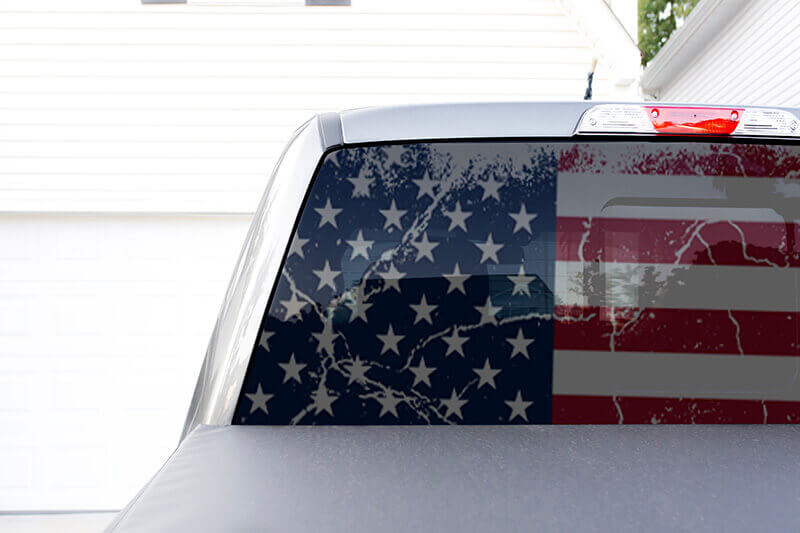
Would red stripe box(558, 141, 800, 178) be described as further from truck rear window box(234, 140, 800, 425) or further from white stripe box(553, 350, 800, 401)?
white stripe box(553, 350, 800, 401)

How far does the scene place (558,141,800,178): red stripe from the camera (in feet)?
4.21

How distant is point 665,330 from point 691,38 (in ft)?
34.5

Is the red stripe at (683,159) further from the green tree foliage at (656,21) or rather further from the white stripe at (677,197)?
the green tree foliage at (656,21)

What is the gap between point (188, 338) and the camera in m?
6.96

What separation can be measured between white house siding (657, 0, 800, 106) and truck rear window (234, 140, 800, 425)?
7.50m

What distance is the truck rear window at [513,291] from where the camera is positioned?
1245mm

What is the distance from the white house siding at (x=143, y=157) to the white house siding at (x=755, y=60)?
2601mm

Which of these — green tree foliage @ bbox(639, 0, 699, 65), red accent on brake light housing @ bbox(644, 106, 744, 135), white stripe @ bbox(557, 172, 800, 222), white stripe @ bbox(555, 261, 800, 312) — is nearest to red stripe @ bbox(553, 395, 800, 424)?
white stripe @ bbox(555, 261, 800, 312)

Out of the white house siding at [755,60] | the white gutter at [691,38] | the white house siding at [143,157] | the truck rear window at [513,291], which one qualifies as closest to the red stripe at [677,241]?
the truck rear window at [513,291]

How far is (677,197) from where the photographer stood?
4.28 ft

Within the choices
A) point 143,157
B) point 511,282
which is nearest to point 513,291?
point 511,282

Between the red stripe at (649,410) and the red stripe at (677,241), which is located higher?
the red stripe at (677,241)

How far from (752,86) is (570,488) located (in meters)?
Result: 9.47

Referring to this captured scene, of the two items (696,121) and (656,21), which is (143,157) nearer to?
(696,121)
